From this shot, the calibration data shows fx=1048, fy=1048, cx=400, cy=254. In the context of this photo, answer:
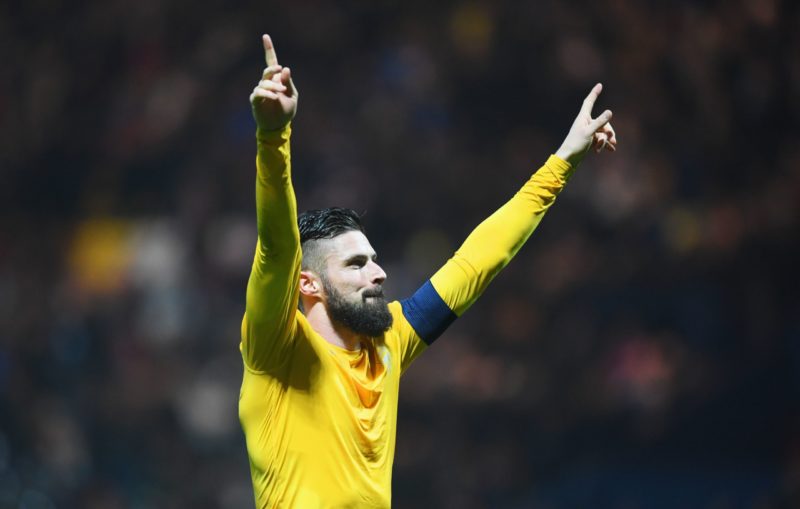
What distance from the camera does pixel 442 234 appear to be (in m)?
6.86

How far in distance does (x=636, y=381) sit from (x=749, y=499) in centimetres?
90

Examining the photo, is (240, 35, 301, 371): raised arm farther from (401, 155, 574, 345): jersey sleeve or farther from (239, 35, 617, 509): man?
(401, 155, 574, 345): jersey sleeve

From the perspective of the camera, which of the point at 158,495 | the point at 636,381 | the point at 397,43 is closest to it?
the point at 636,381

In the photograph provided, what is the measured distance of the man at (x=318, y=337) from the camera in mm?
2643

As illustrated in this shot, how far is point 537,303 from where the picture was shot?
6.59 meters

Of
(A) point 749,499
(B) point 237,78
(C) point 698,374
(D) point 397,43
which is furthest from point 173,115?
(A) point 749,499

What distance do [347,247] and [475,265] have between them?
1.60 ft

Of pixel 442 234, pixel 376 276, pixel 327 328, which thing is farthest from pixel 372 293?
pixel 442 234

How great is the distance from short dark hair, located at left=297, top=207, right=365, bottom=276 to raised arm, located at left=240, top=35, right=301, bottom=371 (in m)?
0.33

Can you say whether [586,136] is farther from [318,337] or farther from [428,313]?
[318,337]

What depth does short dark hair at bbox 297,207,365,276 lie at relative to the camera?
3.14m

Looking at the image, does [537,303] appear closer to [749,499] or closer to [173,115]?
[749,499]

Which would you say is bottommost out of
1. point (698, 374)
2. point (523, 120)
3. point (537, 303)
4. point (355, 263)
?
point (355, 263)

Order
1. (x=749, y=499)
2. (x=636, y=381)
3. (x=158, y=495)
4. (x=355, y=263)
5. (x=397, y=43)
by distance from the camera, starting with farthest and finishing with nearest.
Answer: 1. (x=397, y=43)
2. (x=158, y=495)
3. (x=636, y=381)
4. (x=749, y=499)
5. (x=355, y=263)
